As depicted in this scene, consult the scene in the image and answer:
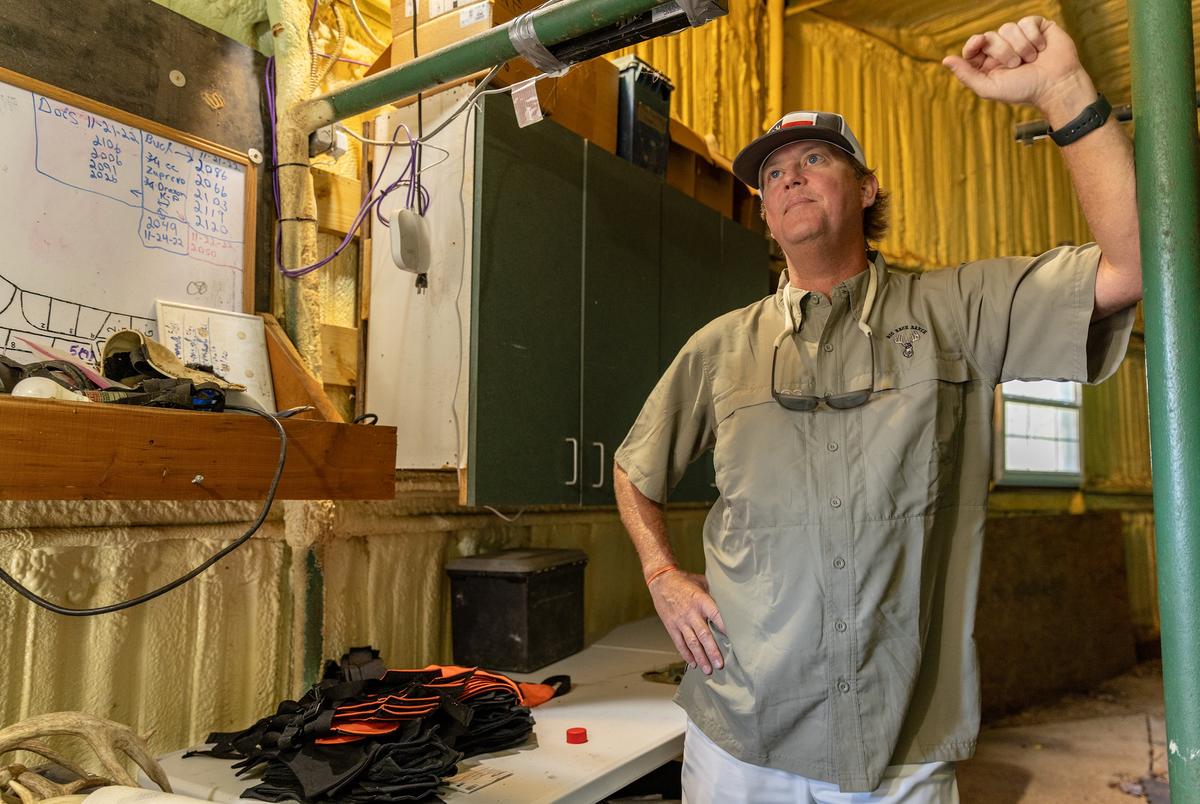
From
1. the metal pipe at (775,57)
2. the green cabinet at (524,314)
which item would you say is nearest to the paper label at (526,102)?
the green cabinet at (524,314)

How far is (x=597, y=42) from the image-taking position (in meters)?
1.42

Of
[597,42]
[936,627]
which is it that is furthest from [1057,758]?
[597,42]

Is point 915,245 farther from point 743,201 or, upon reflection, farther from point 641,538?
point 641,538

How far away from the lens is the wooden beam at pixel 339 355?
77.6 inches

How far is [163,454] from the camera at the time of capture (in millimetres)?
1195

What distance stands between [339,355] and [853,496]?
1.24m

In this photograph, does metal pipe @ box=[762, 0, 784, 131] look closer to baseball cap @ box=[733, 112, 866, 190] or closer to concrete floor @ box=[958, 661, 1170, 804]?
baseball cap @ box=[733, 112, 866, 190]

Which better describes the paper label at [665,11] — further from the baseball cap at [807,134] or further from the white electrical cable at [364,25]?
the white electrical cable at [364,25]

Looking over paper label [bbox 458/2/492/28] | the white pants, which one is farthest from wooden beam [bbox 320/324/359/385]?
the white pants

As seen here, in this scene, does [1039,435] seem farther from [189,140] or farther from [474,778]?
[189,140]

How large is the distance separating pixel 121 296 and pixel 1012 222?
5295 mm

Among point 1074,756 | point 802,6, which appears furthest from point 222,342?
point 1074,756

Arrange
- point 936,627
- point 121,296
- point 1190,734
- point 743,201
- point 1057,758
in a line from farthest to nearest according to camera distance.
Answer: point 1057,758, point 743,201, point 121,296, point 936,627, point 1190,734

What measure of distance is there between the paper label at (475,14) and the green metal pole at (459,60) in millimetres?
323
